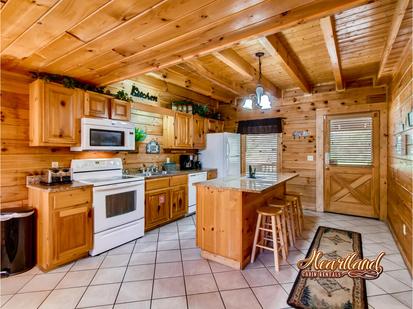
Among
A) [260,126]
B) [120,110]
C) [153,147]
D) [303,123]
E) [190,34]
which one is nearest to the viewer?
[190,34]

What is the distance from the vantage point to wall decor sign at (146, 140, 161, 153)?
4.29 meters

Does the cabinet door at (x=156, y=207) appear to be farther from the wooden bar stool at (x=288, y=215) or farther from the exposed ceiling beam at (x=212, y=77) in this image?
the exposed ceiling beam at (x=212, y=77)

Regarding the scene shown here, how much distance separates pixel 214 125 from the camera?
5656mm

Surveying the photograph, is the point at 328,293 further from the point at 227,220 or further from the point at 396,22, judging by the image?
the point at 396,22

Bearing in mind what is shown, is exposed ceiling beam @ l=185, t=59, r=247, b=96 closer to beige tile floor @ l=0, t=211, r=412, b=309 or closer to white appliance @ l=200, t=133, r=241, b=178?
white appliance @ l=200, t=133, r=241, b=178

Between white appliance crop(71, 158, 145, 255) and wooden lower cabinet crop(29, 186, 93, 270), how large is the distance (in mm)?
107

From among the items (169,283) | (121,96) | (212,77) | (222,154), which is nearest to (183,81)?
(212,77)

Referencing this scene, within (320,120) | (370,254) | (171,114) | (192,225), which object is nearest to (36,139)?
(171,114)

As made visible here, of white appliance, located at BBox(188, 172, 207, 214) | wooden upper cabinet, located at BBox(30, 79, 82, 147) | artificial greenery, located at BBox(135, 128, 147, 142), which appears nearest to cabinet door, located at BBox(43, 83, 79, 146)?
wooden upper cabinet, located at BBox(30, 79, 82, 147)

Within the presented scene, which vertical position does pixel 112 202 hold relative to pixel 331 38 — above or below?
below

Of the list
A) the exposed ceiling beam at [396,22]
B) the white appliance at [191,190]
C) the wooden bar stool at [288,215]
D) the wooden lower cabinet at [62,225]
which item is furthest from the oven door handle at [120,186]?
the exposed ceiling beam at [396,22]

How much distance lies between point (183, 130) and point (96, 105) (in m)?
1.90

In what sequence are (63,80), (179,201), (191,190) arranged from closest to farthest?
(63,80), (179,201), (191,190)

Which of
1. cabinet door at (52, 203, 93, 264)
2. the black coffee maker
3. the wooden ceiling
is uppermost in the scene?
the wooden ceiling
